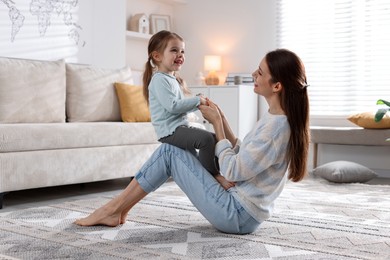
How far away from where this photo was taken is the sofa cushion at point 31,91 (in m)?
3.65

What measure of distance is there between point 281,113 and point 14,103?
213cm

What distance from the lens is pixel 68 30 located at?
4.94 meters

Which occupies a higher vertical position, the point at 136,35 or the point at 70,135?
the point at 136,35

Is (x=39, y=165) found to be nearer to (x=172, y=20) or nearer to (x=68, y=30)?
(x=68, y=30)

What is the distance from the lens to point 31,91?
381 cm

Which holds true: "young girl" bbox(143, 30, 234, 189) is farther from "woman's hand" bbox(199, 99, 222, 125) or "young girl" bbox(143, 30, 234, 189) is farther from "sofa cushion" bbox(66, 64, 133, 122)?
"sofa cushion" bbox(66, 64, 133, 122)

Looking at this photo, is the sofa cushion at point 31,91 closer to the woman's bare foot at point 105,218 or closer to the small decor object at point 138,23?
the woman's bare foot at point 105,218

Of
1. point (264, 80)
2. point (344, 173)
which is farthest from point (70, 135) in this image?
point (344, 173)

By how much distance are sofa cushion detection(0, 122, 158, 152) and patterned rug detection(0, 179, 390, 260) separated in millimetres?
393

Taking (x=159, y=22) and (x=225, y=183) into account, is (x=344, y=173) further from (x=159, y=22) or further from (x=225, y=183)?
(x=159, y=22)

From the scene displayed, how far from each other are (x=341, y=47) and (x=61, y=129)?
318cm

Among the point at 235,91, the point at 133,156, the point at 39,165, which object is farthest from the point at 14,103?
the point at 235,91

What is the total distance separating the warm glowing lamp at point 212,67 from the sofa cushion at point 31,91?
2.24 m

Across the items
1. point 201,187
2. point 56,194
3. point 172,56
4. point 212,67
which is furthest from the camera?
point 212,67
